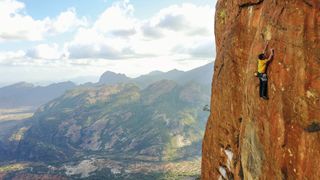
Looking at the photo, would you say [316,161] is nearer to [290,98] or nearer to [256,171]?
[290,98]

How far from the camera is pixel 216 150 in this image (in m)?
50.7

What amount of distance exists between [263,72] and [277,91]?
82.3 inches

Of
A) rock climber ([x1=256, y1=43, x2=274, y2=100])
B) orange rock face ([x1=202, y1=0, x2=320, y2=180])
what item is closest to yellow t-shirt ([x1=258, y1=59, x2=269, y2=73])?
rock climber ([x1=256, y1=43, x2=274, y2=100])

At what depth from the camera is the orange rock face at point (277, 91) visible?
2883 cm

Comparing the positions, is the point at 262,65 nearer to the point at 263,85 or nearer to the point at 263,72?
the point at 263,72

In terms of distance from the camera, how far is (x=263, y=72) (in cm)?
3306

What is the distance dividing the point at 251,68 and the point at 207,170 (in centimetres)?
2209

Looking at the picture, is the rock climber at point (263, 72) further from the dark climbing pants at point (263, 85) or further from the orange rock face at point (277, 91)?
the orange rock face at point (277, 91)

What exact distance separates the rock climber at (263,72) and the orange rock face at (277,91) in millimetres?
433

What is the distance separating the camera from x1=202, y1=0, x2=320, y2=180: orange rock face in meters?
28.8

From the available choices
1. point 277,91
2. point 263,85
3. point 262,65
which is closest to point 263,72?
point 262,65

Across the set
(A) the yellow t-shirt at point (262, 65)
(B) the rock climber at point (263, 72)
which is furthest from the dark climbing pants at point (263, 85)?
(A) the yellow t-shirt at point (262, 65)

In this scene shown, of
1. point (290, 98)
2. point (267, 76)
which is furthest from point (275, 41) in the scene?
point (290, 98)

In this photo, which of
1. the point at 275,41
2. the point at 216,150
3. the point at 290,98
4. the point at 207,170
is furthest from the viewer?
the point at 207,170
